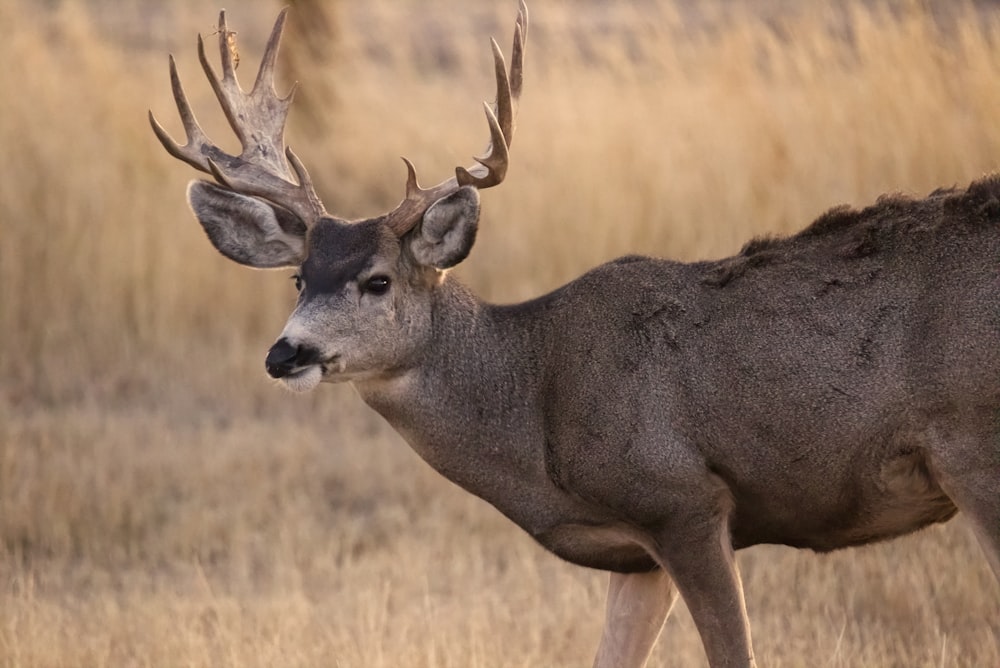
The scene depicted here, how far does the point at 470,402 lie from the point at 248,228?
1.15 meters

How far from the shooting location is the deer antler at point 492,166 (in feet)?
18.8

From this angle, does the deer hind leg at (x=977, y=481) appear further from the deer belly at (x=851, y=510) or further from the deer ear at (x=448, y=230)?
the deer ear at (x=448, y=230)

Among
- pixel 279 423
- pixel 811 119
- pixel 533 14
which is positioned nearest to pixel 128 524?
pixel 279 423

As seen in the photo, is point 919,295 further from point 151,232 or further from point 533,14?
point 533,14

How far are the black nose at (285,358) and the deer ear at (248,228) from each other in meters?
0.78

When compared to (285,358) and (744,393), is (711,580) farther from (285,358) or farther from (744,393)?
Answer: (285,358)

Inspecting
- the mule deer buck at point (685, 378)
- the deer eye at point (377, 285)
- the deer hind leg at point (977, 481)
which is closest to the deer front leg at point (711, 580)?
the mule deer buck at point (685, 378)

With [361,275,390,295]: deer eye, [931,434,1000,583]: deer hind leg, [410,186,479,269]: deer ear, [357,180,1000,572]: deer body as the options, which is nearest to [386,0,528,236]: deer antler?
[410,186,479,269]: deer ear

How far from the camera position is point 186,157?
6254 mm

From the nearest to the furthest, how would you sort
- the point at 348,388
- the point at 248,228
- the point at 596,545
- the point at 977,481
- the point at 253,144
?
the point at 977,481, the point at 596,545, the point at 248,228, the point at 253,144, the point at 348,388

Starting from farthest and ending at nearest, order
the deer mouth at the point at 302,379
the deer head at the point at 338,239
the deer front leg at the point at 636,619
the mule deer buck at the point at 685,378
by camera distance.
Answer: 1. the deer front leg at the point at 636,619
2. the deer head at the point at 338,239
3. the deer mouth at the point at 302,379
4. the mule deer buck at the point at 685,378

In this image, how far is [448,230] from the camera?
573cm

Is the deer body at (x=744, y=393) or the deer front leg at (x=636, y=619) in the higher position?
the deer body at (x=744, y=393)

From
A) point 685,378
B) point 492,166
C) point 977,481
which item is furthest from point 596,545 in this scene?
point 492,166
